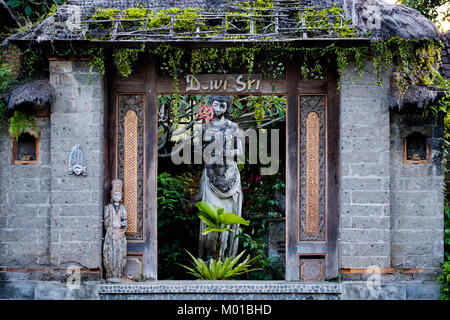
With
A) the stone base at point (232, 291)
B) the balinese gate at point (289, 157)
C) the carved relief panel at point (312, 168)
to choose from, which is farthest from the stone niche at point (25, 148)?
the carved relief panel at point (312, 168)

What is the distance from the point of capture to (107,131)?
28.3ft

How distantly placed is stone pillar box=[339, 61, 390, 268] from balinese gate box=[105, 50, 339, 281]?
366 mm

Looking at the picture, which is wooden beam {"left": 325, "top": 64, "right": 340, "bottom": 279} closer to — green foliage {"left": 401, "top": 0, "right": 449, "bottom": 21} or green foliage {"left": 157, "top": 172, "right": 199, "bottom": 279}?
green foliage {"left": 157, "top": 172, "right": 199, "bottom": 279}

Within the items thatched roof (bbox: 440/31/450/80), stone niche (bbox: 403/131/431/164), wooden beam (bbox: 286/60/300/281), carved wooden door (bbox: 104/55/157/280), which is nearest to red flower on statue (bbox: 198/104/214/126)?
carved wooden door (bbox: 104/55/157/280)

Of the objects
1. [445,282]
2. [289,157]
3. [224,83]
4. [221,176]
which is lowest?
[445,282]

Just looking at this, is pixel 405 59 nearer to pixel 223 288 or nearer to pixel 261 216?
pixel 223 288

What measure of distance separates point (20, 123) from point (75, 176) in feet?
3.50

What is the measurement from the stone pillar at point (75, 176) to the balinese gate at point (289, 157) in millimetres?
383

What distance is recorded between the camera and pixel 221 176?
977 centimetres

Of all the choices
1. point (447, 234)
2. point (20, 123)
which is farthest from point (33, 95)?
point (447, 234)

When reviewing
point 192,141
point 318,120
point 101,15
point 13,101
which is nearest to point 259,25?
point 318,120

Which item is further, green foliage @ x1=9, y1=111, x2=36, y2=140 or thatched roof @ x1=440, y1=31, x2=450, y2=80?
thatched roof @ x1=440, y1=31, x2=450, y2=80

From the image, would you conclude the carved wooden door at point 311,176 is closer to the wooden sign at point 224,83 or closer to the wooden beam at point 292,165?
the wooden beam at point 292,165

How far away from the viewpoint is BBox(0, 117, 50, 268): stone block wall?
8.31 meters
